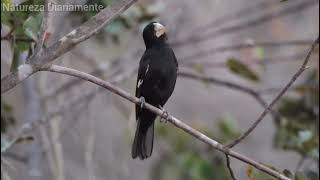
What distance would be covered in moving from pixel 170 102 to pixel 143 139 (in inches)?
138

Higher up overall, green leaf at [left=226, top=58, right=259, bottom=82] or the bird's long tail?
the bird's long tail

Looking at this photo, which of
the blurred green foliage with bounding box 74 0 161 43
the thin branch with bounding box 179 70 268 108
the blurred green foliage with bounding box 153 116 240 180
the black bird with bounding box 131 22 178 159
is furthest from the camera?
the blurred green foliage with bounding box 153 116 240 180

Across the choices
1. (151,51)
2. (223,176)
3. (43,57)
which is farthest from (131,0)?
(223,176)

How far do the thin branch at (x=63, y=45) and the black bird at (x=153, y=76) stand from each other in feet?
2.52

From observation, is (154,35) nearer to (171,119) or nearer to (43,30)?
(171,119)

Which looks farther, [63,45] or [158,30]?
[158,30]

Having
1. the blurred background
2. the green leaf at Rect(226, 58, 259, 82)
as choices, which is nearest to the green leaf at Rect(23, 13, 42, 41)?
the blurred background

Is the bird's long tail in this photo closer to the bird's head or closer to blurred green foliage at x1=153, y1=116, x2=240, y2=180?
the bird's head

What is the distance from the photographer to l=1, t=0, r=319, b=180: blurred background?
3.66 m

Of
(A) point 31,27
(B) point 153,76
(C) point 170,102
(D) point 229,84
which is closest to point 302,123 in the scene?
(D) point 229,84

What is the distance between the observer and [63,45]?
213cm

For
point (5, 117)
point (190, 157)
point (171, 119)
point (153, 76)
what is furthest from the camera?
point (190, 157)

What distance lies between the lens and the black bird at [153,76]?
9.64ft

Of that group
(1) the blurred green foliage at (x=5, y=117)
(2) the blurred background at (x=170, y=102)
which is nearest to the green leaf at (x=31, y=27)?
(2) the blurred background at (x=170, y=102)
